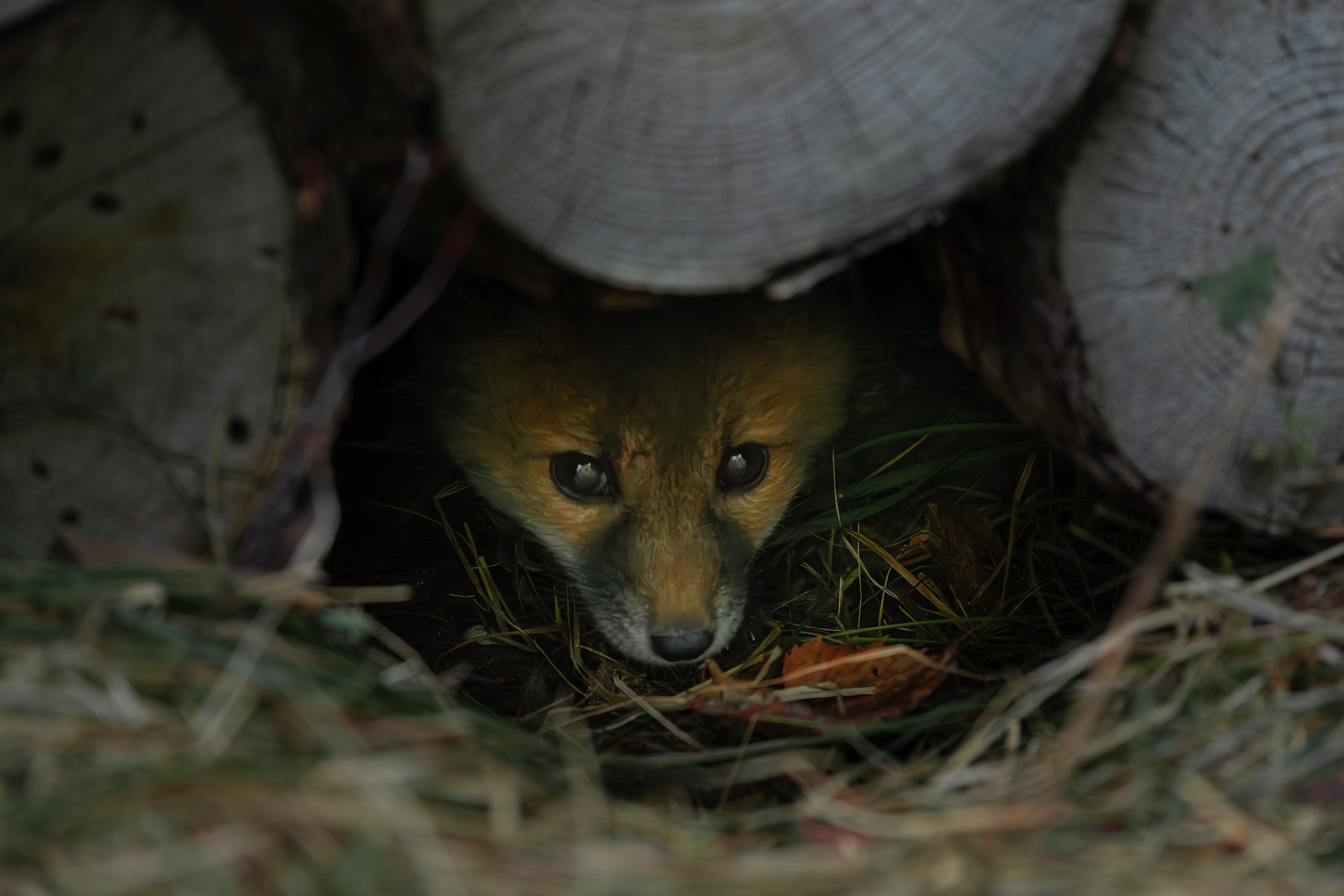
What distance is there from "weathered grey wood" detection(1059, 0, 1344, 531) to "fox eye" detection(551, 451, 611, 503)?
1.26m

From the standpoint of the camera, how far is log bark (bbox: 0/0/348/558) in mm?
1402

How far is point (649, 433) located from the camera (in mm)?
2324

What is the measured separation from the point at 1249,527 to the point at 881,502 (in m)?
1.21

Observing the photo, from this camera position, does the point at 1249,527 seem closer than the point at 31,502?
No

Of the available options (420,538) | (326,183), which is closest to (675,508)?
(420,538)

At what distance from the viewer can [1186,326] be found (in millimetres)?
1602

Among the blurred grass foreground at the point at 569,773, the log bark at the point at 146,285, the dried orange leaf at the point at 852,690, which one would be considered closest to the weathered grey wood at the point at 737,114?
the log bark at the point at 146,285

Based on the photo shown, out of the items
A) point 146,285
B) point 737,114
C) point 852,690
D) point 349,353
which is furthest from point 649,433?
point 146,285

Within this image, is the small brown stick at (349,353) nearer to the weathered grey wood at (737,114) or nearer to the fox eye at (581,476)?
the weathered grey wood at (737,114)

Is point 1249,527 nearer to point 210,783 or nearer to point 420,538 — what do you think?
point 210,783

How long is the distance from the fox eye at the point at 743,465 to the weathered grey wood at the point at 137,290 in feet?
4.05

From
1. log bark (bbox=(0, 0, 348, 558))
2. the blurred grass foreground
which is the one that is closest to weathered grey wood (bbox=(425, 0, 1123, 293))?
log bark (bbox=(0, 0, 348, 558))

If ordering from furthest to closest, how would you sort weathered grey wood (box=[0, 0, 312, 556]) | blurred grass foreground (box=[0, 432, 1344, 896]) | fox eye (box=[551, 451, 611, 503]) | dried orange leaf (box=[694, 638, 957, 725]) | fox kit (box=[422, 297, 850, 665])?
fox eye (box=[551, 451, 611, 503]) → fox kit (box=[422, 297, 850, 665]) → dried orange leaf (box=[694, 638, 957, 725]) → weathered grey wood (box=[0, 0, 312, 556]) → blurred grass foreground (box=[0, 432, 1344, 896])

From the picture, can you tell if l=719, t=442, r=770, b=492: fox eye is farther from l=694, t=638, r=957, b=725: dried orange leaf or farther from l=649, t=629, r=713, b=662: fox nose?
l=694, t=638, r=957, b=725: dried orange leaf
